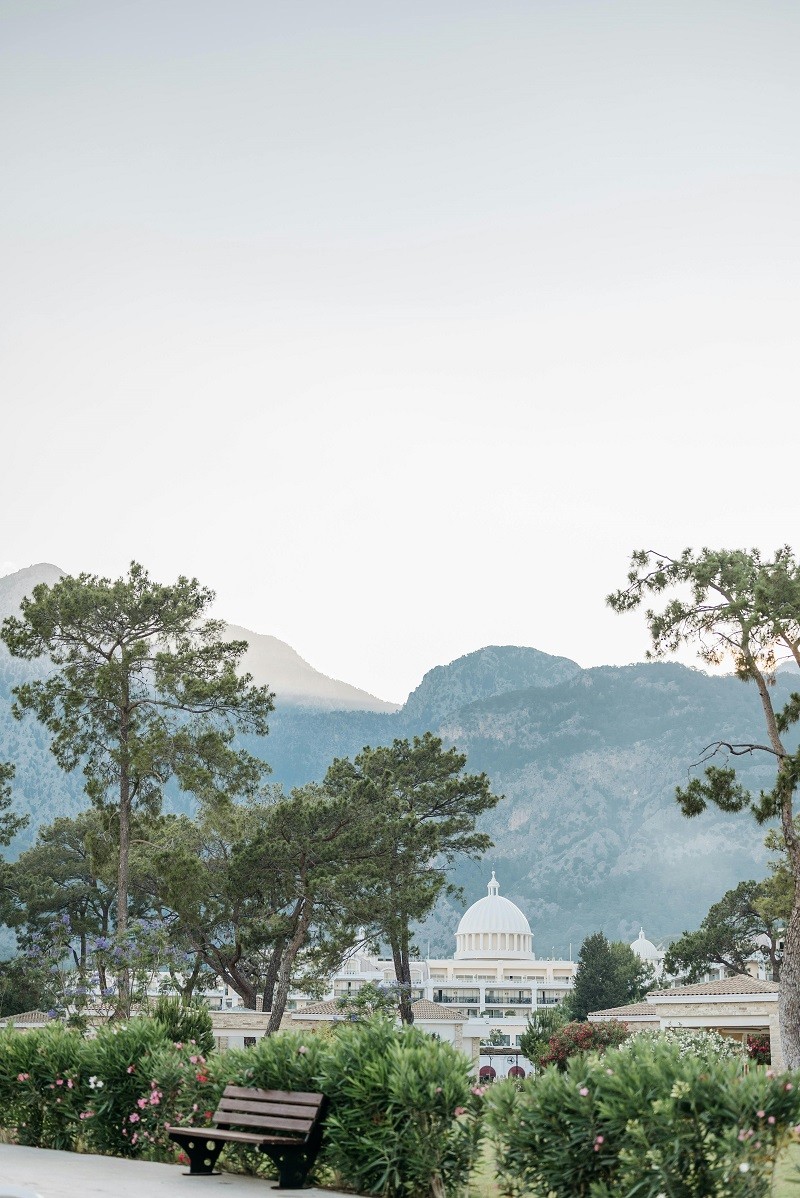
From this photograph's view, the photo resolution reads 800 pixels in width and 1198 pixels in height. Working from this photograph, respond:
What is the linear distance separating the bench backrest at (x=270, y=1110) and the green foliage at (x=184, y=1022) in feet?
7.49

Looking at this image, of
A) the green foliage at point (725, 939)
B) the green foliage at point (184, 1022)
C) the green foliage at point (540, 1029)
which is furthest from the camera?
the green foliage at point (725, 939)

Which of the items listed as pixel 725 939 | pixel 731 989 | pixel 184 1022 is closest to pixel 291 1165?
pixel 184 1022

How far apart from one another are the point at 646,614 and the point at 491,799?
20.4 meters

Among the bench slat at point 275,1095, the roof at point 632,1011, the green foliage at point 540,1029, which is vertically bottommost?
the green foliage at point 540,1029

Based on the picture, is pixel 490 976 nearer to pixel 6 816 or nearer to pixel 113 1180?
pixel 6 816

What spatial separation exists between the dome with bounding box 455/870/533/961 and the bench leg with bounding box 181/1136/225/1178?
385 feet

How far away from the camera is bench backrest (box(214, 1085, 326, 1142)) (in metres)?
9.67

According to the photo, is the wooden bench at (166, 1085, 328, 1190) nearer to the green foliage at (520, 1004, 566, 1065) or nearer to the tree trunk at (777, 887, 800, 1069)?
the tree trunk at (777, 887, 800, 1069)

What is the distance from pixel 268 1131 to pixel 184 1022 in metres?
3.07

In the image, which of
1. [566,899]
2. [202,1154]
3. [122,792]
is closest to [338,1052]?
[202,1154]

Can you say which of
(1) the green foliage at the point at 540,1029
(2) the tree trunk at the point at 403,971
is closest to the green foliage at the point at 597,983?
(1) the green foliage at the point at 540,1029

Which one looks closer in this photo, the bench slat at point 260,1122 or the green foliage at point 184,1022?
the bench slat at point 260,1122

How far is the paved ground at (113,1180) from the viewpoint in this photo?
9.21m

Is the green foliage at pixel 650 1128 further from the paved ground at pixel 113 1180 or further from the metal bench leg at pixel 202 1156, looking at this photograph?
the metal bench leg at pixel 202 1156
